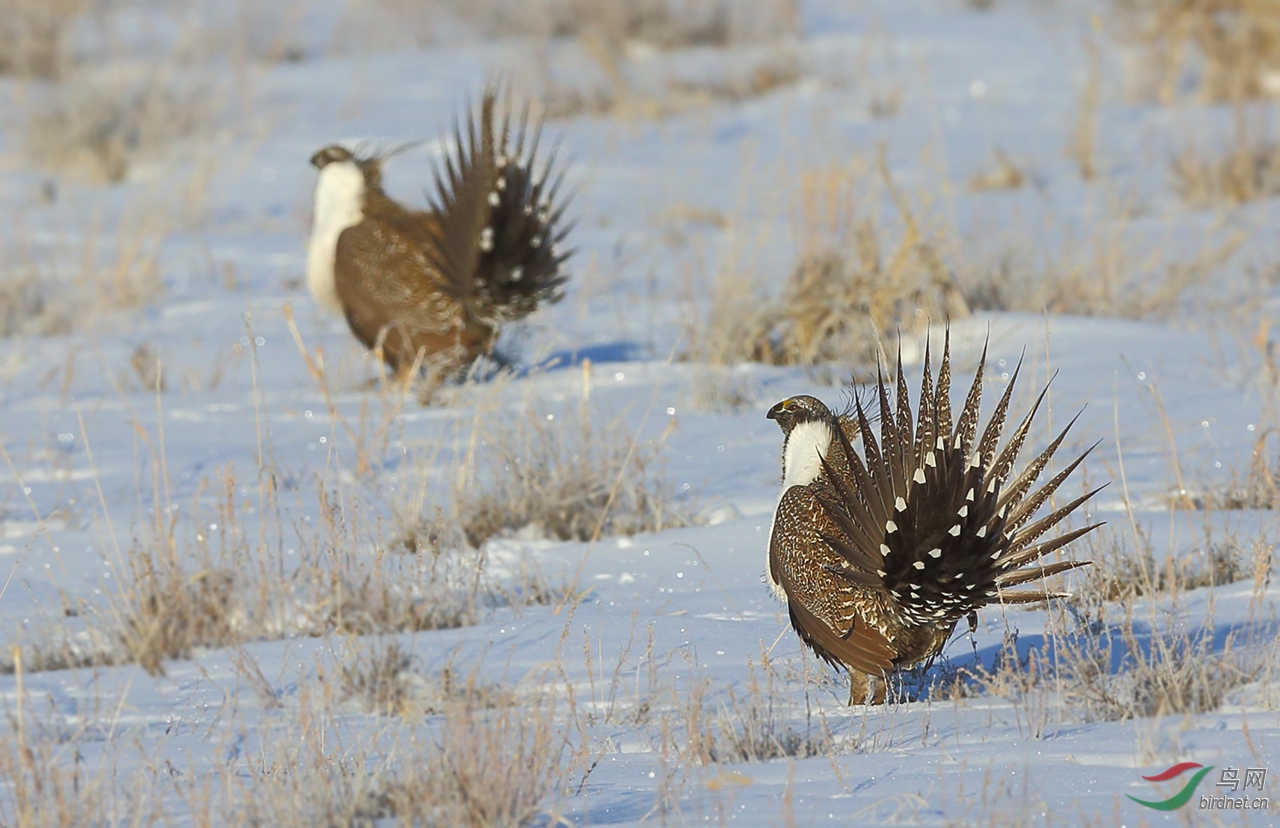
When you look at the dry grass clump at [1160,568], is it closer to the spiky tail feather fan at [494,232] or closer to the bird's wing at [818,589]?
the bird's wing at [818,589]

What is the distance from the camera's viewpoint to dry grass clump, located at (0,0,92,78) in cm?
1184

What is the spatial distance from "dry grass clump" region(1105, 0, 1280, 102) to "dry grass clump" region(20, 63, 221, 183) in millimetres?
6682

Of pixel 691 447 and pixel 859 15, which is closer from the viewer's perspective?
pixel 691 447

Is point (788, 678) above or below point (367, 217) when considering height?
below

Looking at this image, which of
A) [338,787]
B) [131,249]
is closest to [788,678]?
[338,787]

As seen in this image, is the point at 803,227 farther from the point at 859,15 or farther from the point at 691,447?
the point at 859,15

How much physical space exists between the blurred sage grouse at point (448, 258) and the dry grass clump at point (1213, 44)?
6153 millimetres

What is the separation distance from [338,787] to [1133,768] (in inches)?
52.5

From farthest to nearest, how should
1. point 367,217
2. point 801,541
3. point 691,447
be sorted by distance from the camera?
point 367,217 → point 691,447 → point 801,541

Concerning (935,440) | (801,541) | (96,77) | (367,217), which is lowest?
(801,541)

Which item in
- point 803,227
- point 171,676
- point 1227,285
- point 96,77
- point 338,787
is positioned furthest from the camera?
point 96,77

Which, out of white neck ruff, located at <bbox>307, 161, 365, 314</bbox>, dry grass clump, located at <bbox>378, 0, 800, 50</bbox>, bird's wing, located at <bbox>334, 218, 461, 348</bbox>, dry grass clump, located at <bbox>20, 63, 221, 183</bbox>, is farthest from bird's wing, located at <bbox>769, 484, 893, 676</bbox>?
dry grass clump, located at <bbox>378, 0, 800, 50</bbox>

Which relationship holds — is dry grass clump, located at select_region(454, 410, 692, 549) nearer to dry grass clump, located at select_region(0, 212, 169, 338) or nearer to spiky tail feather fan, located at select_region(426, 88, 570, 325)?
spiky tail feather fan, located at select_region(426, 88, 570, 325)

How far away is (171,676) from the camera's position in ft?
11.6
